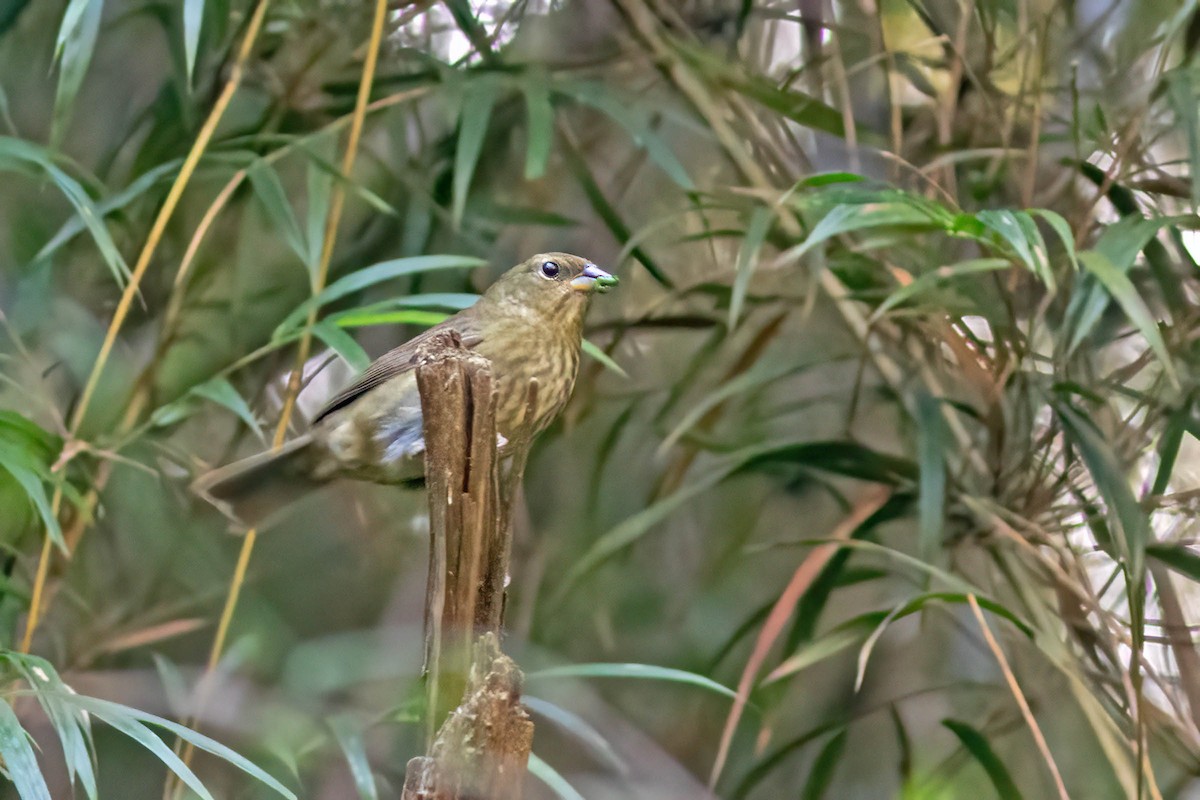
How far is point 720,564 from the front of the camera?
2678 mm

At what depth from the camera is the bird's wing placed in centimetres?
164

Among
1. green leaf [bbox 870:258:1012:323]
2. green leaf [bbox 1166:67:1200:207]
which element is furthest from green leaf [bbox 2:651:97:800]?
green leaf [bbox 1166:67:1200:207]

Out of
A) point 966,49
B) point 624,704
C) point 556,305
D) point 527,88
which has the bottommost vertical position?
point 624,704

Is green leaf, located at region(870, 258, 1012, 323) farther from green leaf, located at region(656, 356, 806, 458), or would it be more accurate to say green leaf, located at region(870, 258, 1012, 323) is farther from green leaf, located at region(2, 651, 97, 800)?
green leaf, located at region(2, 651, 97, 800)

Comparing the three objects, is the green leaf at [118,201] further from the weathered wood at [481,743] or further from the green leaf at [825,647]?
the green leaf at [825,647]

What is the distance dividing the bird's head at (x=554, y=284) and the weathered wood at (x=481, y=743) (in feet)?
2.37

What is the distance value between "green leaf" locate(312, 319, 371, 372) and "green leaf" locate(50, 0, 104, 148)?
56cm

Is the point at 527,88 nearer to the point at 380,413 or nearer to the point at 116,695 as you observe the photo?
the point at 380,413

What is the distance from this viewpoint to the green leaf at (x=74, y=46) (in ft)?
5.68

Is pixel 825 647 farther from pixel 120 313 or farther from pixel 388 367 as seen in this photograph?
A: pixel 120 313

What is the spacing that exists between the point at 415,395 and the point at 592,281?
1.04 feet

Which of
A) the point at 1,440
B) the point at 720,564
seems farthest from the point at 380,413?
the point at 720,564

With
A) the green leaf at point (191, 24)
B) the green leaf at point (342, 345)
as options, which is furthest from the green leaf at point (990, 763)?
the green leaf at point (191, 24)

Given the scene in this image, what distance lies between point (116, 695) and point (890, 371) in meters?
1.64
